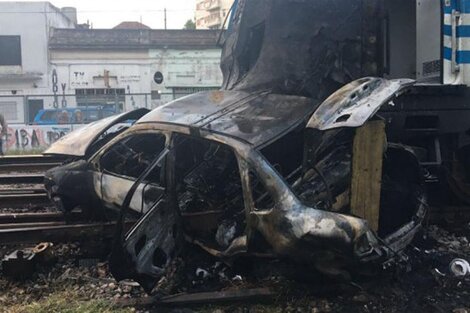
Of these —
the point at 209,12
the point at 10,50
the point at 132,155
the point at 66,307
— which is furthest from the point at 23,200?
the point at 209,12

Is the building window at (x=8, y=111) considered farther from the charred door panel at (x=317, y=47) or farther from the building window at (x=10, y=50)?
the charred door panel at (x=317, y=47)

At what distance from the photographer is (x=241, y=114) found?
15.5 ft

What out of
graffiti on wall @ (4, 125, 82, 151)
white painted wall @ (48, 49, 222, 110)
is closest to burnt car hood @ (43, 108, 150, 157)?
graffiti on wall @ (4, 125, 82, 151)

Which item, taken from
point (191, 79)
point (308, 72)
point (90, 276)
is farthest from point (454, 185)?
point (191, 79)

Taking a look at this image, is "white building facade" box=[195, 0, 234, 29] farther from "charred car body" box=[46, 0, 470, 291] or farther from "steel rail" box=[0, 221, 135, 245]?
"steel rail" box=[0, 221, 135, 245]

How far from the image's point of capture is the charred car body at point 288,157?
3820 mm

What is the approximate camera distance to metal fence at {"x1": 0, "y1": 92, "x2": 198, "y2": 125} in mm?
20375

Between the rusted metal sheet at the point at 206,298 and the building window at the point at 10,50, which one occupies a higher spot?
the building window at the point at 10,50

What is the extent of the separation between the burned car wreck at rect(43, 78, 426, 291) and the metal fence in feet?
51.6

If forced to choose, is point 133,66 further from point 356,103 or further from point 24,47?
point 356,103

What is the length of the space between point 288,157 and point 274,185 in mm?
1001

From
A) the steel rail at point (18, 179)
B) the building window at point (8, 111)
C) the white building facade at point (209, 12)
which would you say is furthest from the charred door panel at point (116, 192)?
the white building facade at point (209, 12)

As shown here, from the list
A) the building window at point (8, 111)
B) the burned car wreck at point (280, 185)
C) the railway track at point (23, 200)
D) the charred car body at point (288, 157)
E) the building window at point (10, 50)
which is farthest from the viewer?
the building window at point (10, 50)

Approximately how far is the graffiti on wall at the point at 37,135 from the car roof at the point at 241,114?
1602 cm
